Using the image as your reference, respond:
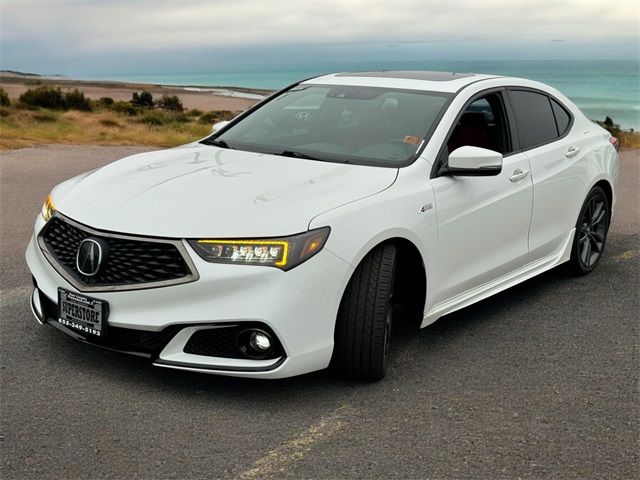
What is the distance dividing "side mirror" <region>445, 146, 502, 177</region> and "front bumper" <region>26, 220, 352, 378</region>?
1115 millimetres

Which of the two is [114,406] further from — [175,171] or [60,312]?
[175,171]

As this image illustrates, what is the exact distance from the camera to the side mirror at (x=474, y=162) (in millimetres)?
4840

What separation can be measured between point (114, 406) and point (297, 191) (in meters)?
1.41

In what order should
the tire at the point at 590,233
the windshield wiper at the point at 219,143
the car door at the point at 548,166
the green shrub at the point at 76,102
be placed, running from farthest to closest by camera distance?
the green shrub at the point at 76,102
the tire at the point at 590,233
the car door at the point at 548,166
the windshield wiper at the point at 219,143

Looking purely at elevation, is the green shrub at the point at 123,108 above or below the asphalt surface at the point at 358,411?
below

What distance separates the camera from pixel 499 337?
213 inches

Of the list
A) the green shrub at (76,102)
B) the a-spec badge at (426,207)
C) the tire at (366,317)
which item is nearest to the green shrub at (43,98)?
the green shrub at (76,102)

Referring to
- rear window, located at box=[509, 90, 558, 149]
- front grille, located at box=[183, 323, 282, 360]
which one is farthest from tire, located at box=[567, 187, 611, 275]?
front grille, located at box=[183, 323, 282, 360]

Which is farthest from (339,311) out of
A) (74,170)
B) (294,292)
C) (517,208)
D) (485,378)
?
(74,170)

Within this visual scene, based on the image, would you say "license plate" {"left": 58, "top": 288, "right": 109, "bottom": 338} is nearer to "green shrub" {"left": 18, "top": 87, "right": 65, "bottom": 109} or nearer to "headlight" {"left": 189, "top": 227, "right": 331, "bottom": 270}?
"headlight" {"left": 189, "top": 227, "right": 331, "bottom": 270}

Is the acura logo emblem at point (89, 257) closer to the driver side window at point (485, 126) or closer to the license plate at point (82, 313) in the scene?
the license plate at point (82, 313)

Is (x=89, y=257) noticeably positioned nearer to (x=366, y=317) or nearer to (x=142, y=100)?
(x=366, y=317)

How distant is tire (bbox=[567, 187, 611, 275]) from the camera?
21.6 feet

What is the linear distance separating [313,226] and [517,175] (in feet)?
6.62
